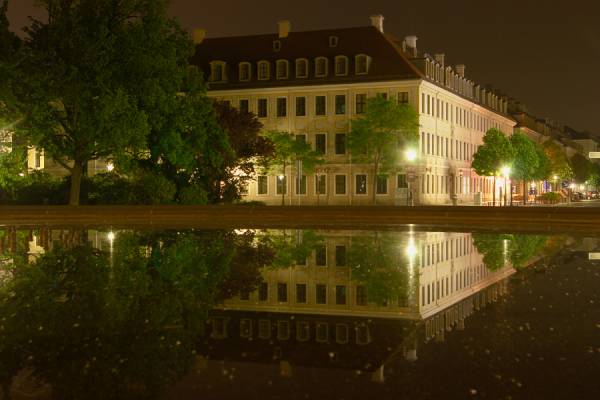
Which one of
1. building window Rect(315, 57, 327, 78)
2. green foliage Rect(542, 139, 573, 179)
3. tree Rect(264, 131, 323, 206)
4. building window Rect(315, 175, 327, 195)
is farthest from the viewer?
green foliage Rect(542, 139, 573, 179)

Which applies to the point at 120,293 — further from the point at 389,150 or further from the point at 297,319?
the point at 389,150

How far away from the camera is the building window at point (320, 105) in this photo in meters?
73.7

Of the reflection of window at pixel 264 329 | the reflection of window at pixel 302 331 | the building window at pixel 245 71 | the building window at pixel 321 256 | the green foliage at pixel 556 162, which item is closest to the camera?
the reflection of window at pixel 302 331

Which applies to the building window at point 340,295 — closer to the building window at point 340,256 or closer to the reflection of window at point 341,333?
the reflection of window at point 341,333

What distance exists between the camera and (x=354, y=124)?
66.6m

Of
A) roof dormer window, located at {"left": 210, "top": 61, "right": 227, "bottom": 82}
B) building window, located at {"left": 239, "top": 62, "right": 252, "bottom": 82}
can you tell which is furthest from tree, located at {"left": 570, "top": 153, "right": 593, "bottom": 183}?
roof dormer window, located at {"left": 210, "top": 61, "right": 227, "bottom": 82}

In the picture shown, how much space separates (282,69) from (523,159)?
28.4 meters

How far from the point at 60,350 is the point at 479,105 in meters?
88.5

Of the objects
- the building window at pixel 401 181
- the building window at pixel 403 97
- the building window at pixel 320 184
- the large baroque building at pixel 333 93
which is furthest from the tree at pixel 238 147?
the building window at pixel 403 97

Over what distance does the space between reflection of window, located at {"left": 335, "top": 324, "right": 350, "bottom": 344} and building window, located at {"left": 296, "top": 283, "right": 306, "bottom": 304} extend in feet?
7.50

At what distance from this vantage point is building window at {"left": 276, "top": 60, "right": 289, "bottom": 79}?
74562 millimetres

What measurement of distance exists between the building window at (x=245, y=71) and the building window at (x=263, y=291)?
64690 mm

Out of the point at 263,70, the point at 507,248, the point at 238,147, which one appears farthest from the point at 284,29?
the point at 507,248

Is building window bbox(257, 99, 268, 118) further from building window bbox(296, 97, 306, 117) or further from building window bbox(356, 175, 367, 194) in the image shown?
building window bbox(356, 175, 367, 194)
